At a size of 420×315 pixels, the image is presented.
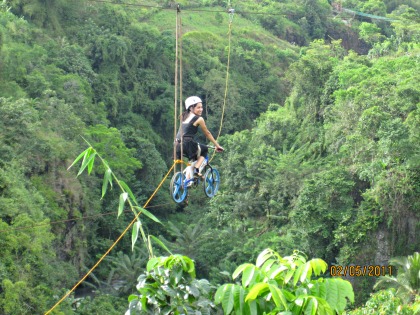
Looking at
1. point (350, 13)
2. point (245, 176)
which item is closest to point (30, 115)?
point (245, 176)

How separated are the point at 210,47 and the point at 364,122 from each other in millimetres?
16840

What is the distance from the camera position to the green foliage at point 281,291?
3.70 metres

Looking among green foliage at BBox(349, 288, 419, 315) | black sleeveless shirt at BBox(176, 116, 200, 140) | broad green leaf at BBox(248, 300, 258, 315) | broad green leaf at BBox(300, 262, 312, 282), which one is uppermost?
broad green leaf at BBox(300, 262, 312, 282)

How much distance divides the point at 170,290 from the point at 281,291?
69 cm

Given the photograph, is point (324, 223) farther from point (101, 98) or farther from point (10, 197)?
point (101, 98)

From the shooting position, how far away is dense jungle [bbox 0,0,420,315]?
21.2 m

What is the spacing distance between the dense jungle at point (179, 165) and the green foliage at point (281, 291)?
420 inches

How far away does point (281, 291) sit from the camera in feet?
12.2

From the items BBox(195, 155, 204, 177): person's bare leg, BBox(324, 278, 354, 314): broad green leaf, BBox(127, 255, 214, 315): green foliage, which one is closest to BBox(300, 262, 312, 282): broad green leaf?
BBox(324, 278, 354, 314): broad green leaf

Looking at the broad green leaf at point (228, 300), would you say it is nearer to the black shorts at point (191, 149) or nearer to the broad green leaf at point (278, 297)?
the broad green leaf at point (278, 297)

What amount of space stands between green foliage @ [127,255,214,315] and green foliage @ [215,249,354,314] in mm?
299
